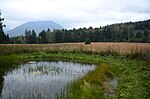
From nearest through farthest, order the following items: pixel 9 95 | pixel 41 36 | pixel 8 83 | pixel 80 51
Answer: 1. pixel 9 95
2. pixel 8 83
3. pixel 80 51
4. pixel 41 36

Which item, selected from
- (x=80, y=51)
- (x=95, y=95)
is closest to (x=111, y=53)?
(x=80, y=51)

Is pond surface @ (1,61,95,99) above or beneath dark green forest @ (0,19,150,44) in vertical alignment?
beneath

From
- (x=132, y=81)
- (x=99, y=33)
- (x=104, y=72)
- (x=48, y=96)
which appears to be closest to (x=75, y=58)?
(x=104, y=72)

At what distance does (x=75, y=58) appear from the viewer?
112ft

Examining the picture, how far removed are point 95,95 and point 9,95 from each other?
4462 mm

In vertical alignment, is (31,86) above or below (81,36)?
below

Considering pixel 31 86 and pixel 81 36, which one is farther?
pixel 81 36

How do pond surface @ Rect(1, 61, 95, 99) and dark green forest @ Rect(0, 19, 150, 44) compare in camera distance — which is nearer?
pond surface @ Rect(1, 61, 95, 99)

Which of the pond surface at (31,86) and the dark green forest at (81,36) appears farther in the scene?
the dark green forest at (81,36)

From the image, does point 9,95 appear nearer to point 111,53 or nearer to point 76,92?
point 76,92

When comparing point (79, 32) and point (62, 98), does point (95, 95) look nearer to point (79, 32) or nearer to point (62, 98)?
point (62, 98)

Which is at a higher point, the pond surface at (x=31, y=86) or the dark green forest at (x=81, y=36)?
the dark green forest at (x=81, y=36)

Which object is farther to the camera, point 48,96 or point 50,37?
point 50,37

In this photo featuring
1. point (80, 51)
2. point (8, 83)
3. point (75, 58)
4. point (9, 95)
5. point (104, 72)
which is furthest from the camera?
point (80, 51)
